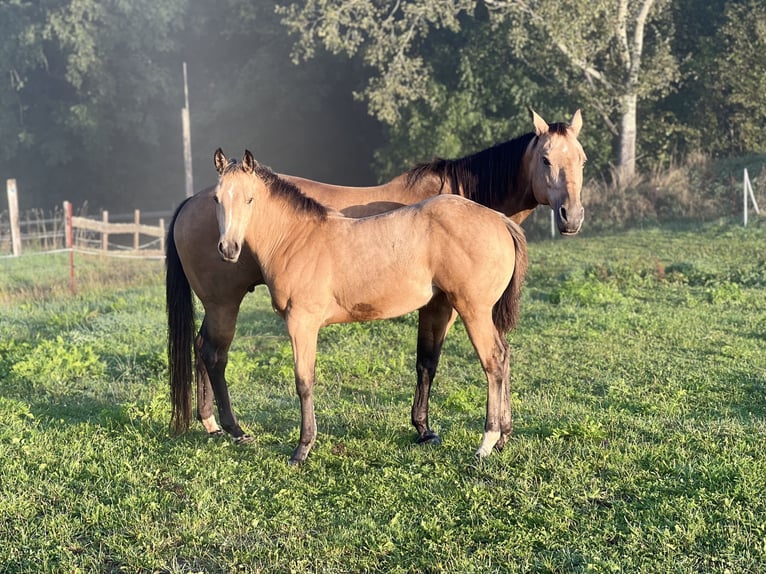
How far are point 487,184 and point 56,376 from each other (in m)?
4.61

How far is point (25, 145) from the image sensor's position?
29.5m

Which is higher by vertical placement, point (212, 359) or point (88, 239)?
point (212, 359)

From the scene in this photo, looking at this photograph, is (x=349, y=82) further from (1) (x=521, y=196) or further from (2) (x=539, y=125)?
(2) (x=539, y=125)

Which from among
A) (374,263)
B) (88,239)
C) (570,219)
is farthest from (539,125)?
(88,239)

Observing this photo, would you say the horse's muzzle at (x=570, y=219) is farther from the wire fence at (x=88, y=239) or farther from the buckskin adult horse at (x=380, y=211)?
the wire fence at (x=88, y=239)

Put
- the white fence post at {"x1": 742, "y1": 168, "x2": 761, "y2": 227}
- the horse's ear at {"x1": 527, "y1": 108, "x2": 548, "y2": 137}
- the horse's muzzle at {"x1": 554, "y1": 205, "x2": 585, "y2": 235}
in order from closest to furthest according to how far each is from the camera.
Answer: the horse's muzzle at {"x1": 554, "y1": 205, "x2": 585, "y2": 235}, the horse's ear at {"x1": 527, "y1": 108, "x2": 548, "y2": 137}, the white fence post at {"x1": 742, "y1": 168, "x2": 761, "y2": 227}

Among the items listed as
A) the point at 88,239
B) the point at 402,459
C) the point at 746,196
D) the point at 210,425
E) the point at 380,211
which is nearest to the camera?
the point at 402,459

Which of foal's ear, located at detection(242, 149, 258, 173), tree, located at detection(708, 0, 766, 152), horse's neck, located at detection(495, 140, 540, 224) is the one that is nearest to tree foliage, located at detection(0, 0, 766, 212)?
tree, located at detection(708, 0, 766, 152)

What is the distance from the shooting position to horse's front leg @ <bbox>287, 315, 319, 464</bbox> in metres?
4.71

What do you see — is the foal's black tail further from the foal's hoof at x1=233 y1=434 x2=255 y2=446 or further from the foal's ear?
the foal's hoof at x1=233 y1=434 x2=255 y2=446

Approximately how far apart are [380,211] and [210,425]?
2.14 meters

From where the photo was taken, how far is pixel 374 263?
4.72 m

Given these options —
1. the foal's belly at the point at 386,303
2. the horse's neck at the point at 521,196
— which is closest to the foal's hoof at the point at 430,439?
the foal's belly at the point at 386,303

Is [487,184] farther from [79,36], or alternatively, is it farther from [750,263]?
[79,36]
